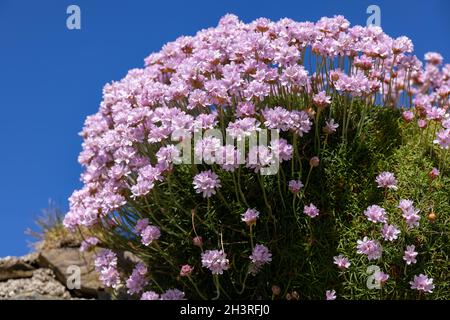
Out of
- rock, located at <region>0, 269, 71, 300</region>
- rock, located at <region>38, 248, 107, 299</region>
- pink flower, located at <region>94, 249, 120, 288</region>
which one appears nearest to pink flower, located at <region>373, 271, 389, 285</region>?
pink flower, located at <region>94, 249, 120, 288</region>

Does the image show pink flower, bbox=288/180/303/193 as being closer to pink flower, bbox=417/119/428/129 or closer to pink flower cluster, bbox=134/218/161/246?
pink flower cluster, bbox=134/218/161/246

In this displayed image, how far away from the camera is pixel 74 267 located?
733 centimetres

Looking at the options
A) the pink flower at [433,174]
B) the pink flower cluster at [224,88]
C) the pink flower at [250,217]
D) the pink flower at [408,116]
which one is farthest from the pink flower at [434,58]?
the pink flower at [250,217]

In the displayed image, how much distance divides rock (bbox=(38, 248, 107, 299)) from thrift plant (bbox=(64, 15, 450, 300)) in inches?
84.6

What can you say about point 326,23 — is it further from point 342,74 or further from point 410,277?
point 410,277

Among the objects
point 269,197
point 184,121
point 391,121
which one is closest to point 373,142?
point 391,121

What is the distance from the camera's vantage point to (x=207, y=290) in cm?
497

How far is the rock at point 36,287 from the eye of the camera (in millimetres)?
7507

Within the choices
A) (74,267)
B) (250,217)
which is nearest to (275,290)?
(250,217)

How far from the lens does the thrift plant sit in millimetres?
4566

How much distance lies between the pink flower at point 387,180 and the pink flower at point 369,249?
1.61 ft

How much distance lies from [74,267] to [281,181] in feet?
11.5

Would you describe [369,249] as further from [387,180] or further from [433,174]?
[433,174]

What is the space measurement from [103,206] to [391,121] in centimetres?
259
